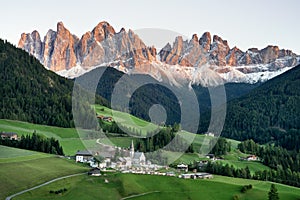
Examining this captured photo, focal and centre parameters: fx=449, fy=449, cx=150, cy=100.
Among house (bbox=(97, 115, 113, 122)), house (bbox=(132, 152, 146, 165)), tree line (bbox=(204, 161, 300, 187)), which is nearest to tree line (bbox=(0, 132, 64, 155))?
house (bbox=(132, 152, 146, 165))

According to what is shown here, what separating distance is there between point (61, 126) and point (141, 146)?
37136mm

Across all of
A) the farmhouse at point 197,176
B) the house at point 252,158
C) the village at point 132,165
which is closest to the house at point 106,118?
the house at point 252,158

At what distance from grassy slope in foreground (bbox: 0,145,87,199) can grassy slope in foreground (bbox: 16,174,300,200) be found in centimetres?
370

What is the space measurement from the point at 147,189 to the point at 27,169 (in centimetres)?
2302

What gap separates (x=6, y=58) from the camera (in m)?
196

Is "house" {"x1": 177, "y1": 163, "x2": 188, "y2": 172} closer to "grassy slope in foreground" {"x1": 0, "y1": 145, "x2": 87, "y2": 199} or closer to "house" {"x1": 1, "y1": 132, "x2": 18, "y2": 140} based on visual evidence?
"grassy slope in foreground" {"x1": 0, "y1": 145, "x2": 87, "y2": 199}

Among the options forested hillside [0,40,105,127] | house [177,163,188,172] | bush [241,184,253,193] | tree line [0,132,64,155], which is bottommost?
bush [241,184,253,193]

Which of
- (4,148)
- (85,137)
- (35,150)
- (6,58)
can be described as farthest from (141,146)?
(6,58)

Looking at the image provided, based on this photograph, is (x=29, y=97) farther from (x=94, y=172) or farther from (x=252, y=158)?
(x=94, y=172)

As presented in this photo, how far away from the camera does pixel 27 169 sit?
8400 cm

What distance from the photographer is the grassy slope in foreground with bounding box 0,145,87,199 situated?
73537mm

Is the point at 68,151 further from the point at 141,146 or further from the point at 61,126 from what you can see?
the point at 61,126

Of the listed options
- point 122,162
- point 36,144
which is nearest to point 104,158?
point 122,162

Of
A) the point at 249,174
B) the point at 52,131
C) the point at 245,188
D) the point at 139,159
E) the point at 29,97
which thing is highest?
the point at 29,97
